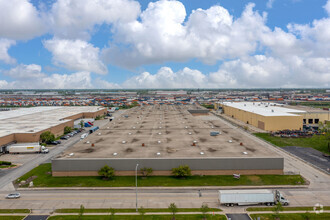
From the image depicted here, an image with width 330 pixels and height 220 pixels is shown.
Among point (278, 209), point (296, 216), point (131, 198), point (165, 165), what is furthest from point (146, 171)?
point (296, 216)

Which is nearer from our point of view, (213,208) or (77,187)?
(213,208)

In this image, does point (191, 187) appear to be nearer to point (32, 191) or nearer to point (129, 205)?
point (129, 205)

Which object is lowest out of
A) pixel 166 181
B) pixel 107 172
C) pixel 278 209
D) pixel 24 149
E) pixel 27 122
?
pixel 166 181

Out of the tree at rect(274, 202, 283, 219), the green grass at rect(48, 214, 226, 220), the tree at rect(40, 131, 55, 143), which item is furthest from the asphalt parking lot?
the tree at rect(40, 131, 55, 143)

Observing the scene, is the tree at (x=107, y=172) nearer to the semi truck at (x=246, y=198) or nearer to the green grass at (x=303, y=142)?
the semi truck at (x=246, y=198)

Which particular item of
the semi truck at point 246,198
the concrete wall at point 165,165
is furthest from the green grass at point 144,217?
the concrete wall at point 165,165

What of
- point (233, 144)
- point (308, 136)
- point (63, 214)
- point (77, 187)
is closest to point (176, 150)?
point (233, 144)

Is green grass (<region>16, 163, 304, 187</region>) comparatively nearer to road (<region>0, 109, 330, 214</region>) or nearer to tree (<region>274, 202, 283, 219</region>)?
road (<region>0, 109, 330, 214</region>)

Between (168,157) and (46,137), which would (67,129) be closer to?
Answer: (46,137)
